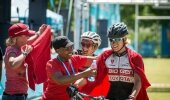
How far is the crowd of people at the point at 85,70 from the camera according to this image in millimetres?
7559

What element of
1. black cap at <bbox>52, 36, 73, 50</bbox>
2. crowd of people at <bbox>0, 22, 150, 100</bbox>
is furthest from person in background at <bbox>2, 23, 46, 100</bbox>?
black cap at <bbox>52, 36, 73, 50</bbox>

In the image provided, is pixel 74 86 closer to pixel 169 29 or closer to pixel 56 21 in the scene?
pixel 56 21

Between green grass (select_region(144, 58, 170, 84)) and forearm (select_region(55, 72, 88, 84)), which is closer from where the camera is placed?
forearm (select_region(55, 72, 88, 84))

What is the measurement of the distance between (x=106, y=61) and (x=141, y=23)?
69.3 meters

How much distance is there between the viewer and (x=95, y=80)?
780 cm

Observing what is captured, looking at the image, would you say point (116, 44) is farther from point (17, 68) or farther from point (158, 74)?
point (158, 74)

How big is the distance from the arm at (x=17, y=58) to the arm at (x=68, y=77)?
0.51m

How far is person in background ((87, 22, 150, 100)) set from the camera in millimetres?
7527

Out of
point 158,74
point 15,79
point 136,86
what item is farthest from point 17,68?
point 158,74

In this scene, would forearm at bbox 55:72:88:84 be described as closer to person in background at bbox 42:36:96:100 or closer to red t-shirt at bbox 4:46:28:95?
person in background at bbox 42:36:96:100

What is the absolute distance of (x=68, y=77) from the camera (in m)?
7.66

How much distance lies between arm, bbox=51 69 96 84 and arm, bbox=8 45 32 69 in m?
0.51

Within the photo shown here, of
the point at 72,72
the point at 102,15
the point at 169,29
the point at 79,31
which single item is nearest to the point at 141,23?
the point at 169,29

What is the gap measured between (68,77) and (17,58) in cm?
76
